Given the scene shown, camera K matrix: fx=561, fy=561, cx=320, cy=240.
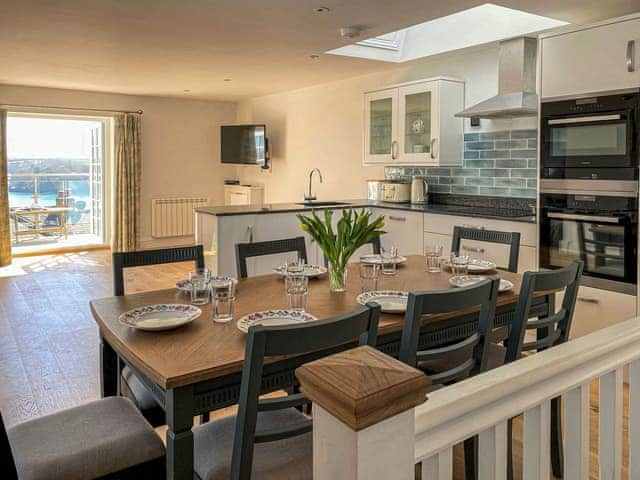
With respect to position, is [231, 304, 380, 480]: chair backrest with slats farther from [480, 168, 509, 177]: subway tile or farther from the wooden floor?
[480, 168, 509, 177]: subway tile

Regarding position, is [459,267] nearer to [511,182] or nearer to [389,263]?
[389,263]

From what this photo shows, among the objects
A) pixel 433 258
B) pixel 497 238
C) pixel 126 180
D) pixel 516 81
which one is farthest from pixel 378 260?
pixel 126 180

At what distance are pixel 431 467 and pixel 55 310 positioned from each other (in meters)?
4.85

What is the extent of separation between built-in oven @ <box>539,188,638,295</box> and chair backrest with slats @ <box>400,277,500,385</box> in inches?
72.3

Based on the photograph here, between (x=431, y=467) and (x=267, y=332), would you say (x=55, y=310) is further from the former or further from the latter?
(x=431, y=467)

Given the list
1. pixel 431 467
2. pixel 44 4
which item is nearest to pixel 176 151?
pixel 44 4

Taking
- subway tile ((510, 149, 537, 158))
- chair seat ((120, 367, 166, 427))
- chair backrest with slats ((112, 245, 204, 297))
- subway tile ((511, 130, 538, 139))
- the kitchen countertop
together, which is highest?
subway tile ((511, 130, 538, 139))

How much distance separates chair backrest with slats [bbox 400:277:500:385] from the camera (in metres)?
1.70

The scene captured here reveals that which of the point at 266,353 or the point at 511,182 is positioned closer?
the point at 266,353

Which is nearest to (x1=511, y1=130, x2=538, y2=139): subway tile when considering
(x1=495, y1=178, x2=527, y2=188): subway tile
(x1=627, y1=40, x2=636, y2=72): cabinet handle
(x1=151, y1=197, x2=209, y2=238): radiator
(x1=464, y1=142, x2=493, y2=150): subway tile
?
(x1=464, y1=142, x2=493, y2=150): subway tile

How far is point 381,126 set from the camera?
17.9ft

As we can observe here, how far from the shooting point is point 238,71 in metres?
5.93

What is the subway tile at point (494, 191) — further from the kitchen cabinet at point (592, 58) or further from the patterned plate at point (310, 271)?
the patterned plate at point (310, 271)

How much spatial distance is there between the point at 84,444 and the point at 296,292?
0.83 meters
